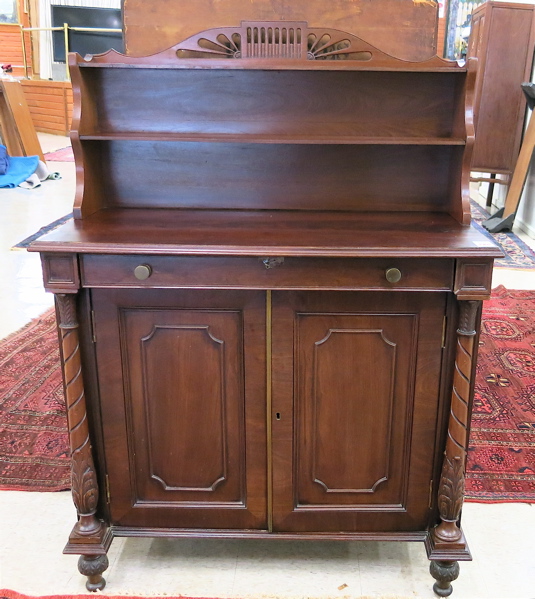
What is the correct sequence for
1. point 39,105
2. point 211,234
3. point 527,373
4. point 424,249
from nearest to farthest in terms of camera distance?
point 424,249 < point 211,234 < point 527,373 < point 39,105

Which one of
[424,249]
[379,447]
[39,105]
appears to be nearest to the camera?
[424,249]

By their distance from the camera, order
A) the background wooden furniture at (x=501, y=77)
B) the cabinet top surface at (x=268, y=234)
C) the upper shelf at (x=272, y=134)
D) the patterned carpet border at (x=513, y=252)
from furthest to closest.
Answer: the background wooden furniture at (x=501, y=77) → the patterned carpet border at (x=513, y=252) → the upper shelf at (x=272, y=134) → the cabinet top surface at (x=268, y=234)

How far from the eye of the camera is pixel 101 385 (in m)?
1.59

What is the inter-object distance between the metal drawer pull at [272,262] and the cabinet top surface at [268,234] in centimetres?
3

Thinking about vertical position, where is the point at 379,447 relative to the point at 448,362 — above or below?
below

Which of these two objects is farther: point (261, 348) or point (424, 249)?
point (261, 348)

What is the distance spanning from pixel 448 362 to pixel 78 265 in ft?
3.01

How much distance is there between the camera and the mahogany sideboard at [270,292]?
1.46 m

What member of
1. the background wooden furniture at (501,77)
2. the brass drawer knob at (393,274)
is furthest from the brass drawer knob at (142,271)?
the background wooden furniture at (501,77)

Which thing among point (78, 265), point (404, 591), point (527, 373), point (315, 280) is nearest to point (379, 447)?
point (404, 591)

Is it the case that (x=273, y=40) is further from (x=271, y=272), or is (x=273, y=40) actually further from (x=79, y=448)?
(x=79, y=448)

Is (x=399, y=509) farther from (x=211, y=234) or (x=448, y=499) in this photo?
(x=211, y=234)

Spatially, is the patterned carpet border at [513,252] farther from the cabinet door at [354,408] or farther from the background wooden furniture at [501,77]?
the cabinet door at [354,408]

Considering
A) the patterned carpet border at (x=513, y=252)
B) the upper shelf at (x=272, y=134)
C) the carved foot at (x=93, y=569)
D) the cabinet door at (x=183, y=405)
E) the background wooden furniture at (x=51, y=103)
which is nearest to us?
the cabinet door at (x=183, y=405)
